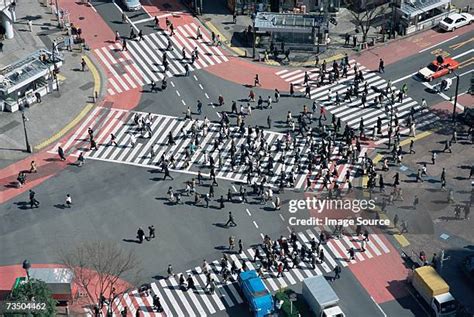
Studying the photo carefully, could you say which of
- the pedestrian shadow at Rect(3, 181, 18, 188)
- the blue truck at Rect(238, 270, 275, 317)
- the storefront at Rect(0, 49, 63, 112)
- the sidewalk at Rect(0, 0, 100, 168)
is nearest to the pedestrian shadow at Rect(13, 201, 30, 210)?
the pedestrian shadow at Rect(3, 181, 18, 188)

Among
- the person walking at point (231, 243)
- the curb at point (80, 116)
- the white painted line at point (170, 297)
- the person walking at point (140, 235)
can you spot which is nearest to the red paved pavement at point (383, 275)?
the person walking at point (231, 243)

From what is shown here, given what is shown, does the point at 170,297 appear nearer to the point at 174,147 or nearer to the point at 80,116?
the point at 174,147

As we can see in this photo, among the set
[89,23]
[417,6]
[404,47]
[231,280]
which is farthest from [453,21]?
[231,280]

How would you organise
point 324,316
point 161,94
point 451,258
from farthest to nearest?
point 161,94
point 451,258
point 324,316

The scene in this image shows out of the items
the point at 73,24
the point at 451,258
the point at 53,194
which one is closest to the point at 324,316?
the point at 451,258

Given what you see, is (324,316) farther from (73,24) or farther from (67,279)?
(73,24)

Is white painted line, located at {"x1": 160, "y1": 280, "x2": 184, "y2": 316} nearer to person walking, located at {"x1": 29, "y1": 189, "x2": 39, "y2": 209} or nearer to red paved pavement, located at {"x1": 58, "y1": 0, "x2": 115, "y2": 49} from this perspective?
person walking, located at {"x1": 29, "y1": 189, "x2": 39, "y2": 209}
